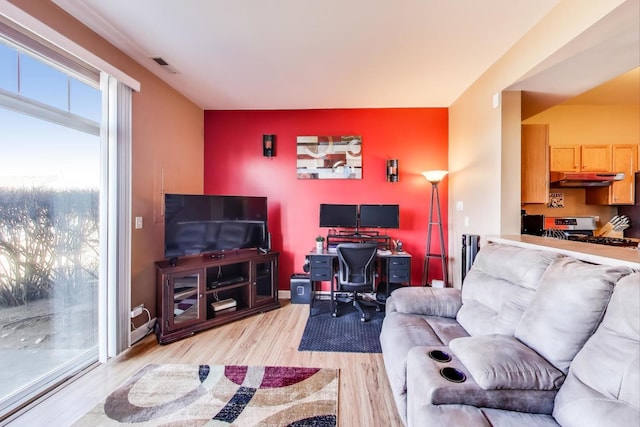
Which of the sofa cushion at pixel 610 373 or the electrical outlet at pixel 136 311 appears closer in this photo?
the sofa cushion at pixel 610 373

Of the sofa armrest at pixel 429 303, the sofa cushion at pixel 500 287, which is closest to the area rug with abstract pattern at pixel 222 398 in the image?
the sofa armrest at pixel 429 303

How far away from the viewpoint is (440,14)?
5.85 ft

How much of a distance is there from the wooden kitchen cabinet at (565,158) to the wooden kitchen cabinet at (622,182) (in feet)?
1.39

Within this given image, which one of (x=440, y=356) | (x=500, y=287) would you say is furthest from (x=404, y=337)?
(x=500, y=287)

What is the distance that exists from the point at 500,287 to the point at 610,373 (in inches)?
29.8

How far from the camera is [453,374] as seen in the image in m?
1.10

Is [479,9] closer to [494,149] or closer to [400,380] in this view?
[494,149]

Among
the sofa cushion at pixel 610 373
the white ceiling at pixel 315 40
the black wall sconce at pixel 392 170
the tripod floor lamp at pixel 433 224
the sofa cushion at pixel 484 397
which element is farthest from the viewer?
the black wall sconce at pixel 392 170

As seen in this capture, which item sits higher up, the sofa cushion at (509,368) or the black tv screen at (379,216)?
the black tv screen at (379,216)

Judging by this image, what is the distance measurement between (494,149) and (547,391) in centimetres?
209

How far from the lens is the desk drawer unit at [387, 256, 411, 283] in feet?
9.93

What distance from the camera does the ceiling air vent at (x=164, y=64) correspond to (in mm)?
2331

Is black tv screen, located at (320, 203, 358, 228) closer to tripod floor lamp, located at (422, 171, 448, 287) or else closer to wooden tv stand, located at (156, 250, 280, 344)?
wooden tv stand, located at (156, 250, 280, 344)

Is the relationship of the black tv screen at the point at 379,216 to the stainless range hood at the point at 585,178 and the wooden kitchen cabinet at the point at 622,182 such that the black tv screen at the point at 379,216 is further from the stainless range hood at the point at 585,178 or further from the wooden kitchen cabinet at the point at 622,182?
the wooden kitchen cabinet at the point at 622,182
